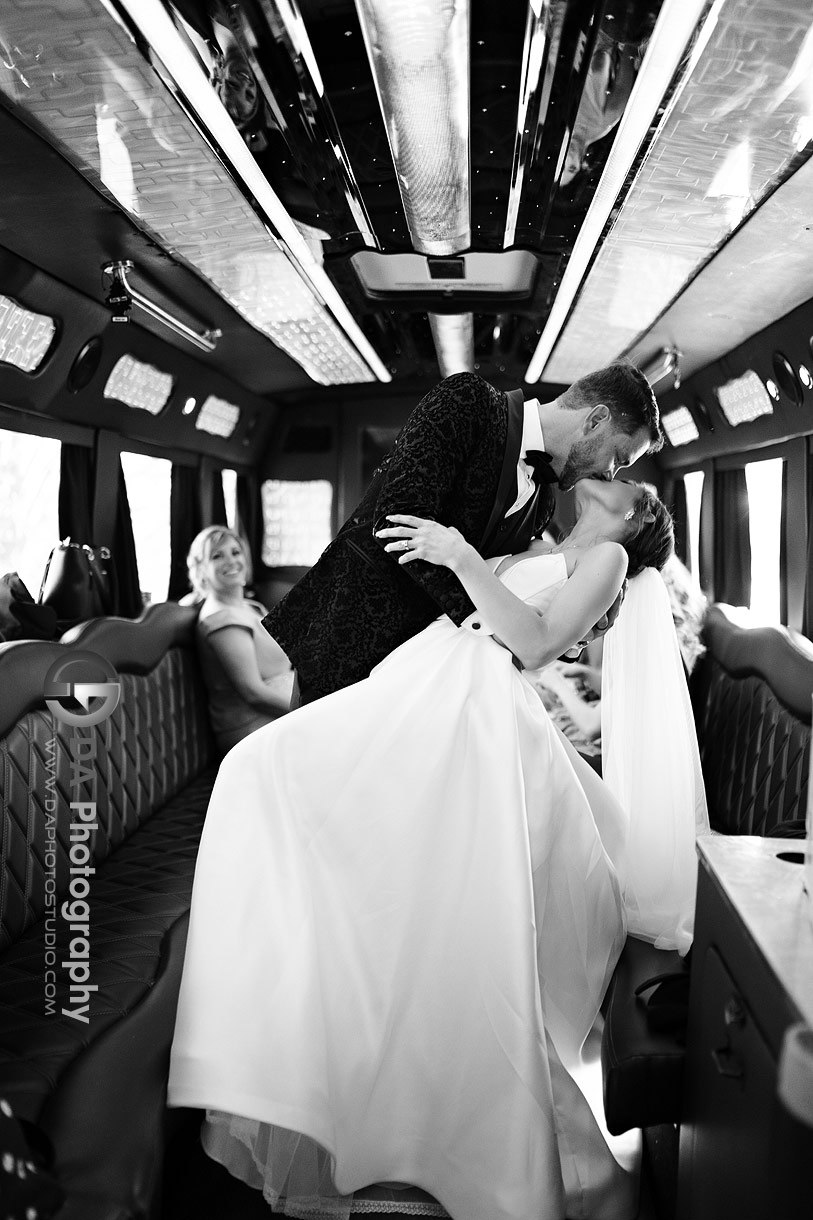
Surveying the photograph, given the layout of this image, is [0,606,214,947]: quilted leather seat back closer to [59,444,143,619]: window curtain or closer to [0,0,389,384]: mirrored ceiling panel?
[59,444,143,619]: window curtain

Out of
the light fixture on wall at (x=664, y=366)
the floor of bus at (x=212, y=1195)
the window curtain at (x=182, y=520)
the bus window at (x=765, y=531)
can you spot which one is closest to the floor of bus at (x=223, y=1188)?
the floor of bus at (x=212, y=1195)

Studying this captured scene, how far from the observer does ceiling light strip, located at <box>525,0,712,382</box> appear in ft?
6.44

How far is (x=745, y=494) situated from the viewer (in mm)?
5660

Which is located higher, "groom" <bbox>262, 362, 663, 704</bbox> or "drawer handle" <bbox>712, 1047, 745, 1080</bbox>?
"groom" <bbox>262, 362, 663, 704</bbox>

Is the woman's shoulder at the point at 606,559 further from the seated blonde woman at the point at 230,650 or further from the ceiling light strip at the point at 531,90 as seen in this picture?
the seated blonde woman at the point at 230,650

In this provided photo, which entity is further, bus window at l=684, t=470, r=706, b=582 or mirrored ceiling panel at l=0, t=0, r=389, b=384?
bus window at l=684, t=470, r=706, b=582

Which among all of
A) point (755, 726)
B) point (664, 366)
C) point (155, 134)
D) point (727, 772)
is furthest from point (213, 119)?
point (664, 366)

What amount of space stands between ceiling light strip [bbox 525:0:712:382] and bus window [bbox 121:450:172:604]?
291 centimetres

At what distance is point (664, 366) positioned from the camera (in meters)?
5.39

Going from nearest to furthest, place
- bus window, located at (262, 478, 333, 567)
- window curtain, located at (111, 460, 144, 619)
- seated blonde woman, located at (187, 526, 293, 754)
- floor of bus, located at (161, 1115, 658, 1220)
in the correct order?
floor of bus, located at (161, 1115, 658, 1220)
seated blonde woman, located at (187, 526, 293, 754)
window curtain, located at (111, 460, 144, 619)
bus window, located at (262, 478, 333, 567)

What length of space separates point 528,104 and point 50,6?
111cm

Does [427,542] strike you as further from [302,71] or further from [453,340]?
[453,340]

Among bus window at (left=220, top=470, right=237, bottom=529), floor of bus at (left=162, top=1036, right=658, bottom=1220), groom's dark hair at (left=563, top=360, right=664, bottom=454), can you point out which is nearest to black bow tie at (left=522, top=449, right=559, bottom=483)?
groom's dark hair at (left=563, top=360, right=664, bottom=454)

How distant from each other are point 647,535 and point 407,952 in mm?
1213
